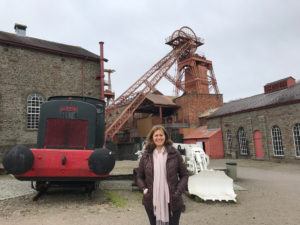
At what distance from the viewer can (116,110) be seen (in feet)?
106

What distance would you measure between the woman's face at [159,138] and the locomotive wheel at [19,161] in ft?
13.5

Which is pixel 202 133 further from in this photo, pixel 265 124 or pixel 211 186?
pixel 211 186

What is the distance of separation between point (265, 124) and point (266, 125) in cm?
12

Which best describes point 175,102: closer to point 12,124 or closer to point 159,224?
point 12,124

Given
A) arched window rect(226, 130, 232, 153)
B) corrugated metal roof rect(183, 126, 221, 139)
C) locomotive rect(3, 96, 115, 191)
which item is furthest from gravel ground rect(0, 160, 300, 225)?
corrugated metal roof rect(183, 126, 221, 139)

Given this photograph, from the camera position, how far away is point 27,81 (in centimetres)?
2088

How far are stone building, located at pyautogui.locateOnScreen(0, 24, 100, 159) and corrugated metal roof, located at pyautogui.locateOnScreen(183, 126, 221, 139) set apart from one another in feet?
40.4

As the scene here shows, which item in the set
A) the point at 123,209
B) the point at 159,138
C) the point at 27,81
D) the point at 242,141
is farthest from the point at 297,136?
the point at 159,138

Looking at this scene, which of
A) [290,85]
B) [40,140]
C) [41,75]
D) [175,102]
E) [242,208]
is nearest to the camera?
[242,208]

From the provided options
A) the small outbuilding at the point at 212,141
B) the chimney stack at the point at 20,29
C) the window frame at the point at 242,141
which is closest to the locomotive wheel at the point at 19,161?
the chimney stack at the point at 20,29

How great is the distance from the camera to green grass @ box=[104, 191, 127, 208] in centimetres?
784

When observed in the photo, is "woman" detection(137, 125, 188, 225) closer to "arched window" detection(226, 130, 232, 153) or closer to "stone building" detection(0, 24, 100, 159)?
"stone building" detection(0, 24, 100, 159)

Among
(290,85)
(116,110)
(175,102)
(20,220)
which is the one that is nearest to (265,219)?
(20,220)

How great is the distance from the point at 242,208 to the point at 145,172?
4.59 meters
